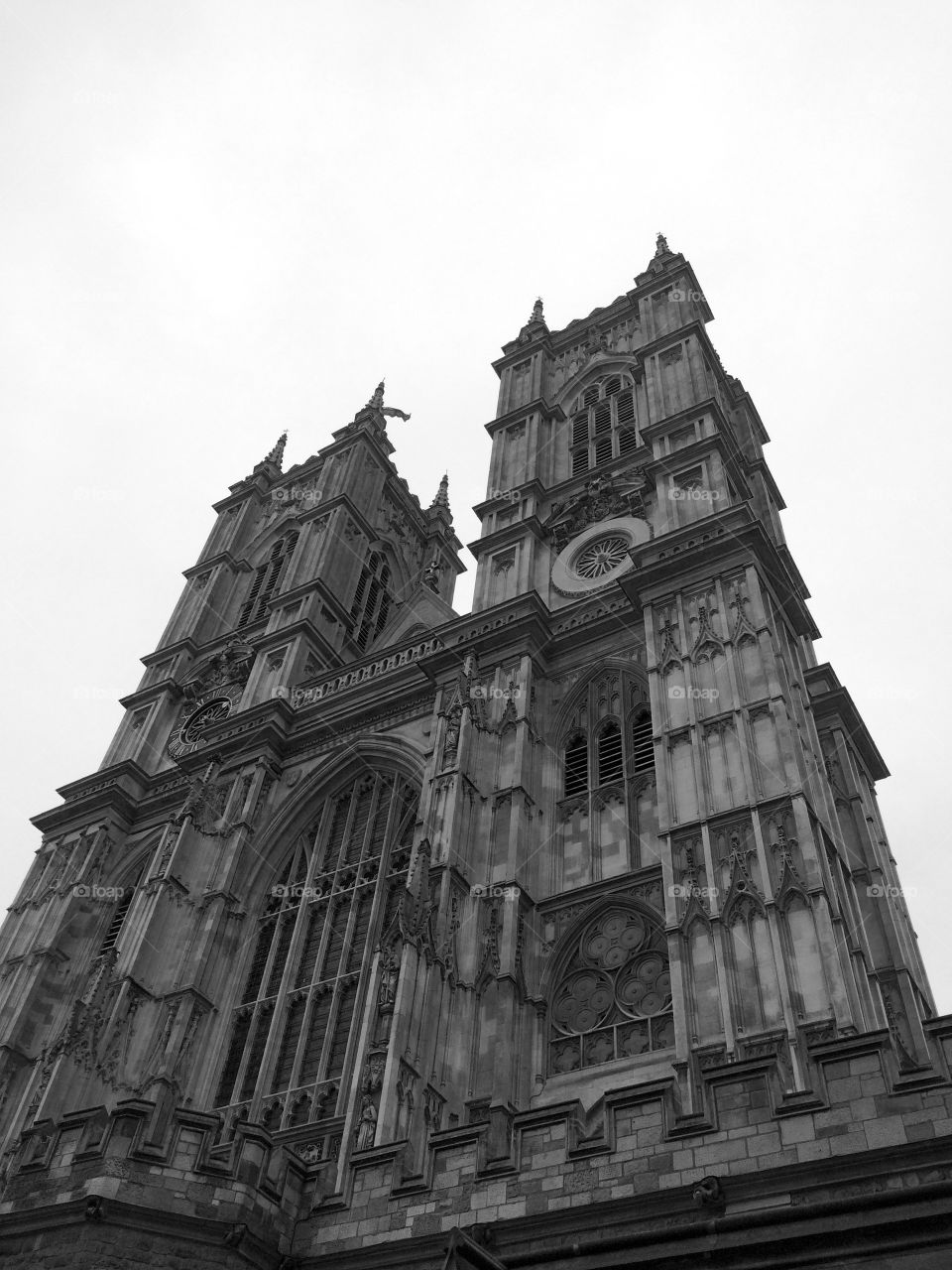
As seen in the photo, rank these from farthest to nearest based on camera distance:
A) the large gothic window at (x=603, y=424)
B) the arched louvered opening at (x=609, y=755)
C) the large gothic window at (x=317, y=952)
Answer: the large gothic window at (x=603, y=424) → the arched louvered opening at (x=609, y=755) → the large gothic window at (x=317, y=952)

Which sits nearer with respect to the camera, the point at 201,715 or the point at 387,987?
the point at 387,987

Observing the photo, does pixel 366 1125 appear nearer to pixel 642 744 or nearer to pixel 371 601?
pixel 642 744

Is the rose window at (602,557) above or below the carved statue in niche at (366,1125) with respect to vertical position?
above

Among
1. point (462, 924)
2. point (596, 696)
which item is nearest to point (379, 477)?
point (596, 696)

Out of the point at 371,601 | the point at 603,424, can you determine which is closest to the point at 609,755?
the point at 603,424

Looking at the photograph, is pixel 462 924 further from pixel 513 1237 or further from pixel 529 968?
pixel 513 1237

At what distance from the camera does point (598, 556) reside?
2927 centimetres

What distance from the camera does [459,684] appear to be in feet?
85.4

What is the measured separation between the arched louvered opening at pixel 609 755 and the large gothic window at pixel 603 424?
35.1 feet

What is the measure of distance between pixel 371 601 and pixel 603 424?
35.4 ft

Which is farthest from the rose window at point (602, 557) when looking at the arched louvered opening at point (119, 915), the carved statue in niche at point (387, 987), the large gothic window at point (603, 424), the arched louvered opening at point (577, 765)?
the arched louvered opening at point (119, 915)

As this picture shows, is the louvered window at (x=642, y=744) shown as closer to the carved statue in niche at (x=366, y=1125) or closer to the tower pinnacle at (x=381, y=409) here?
the carved statue in niche at (x=366, y=1125)

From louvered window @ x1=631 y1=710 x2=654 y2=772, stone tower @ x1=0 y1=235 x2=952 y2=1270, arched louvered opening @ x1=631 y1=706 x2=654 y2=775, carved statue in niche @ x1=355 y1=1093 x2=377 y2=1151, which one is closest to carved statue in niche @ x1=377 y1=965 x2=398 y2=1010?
stone tower @ x1=0 y1=235 x2=952 y2=1270

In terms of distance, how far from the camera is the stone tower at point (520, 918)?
10.8 meters
